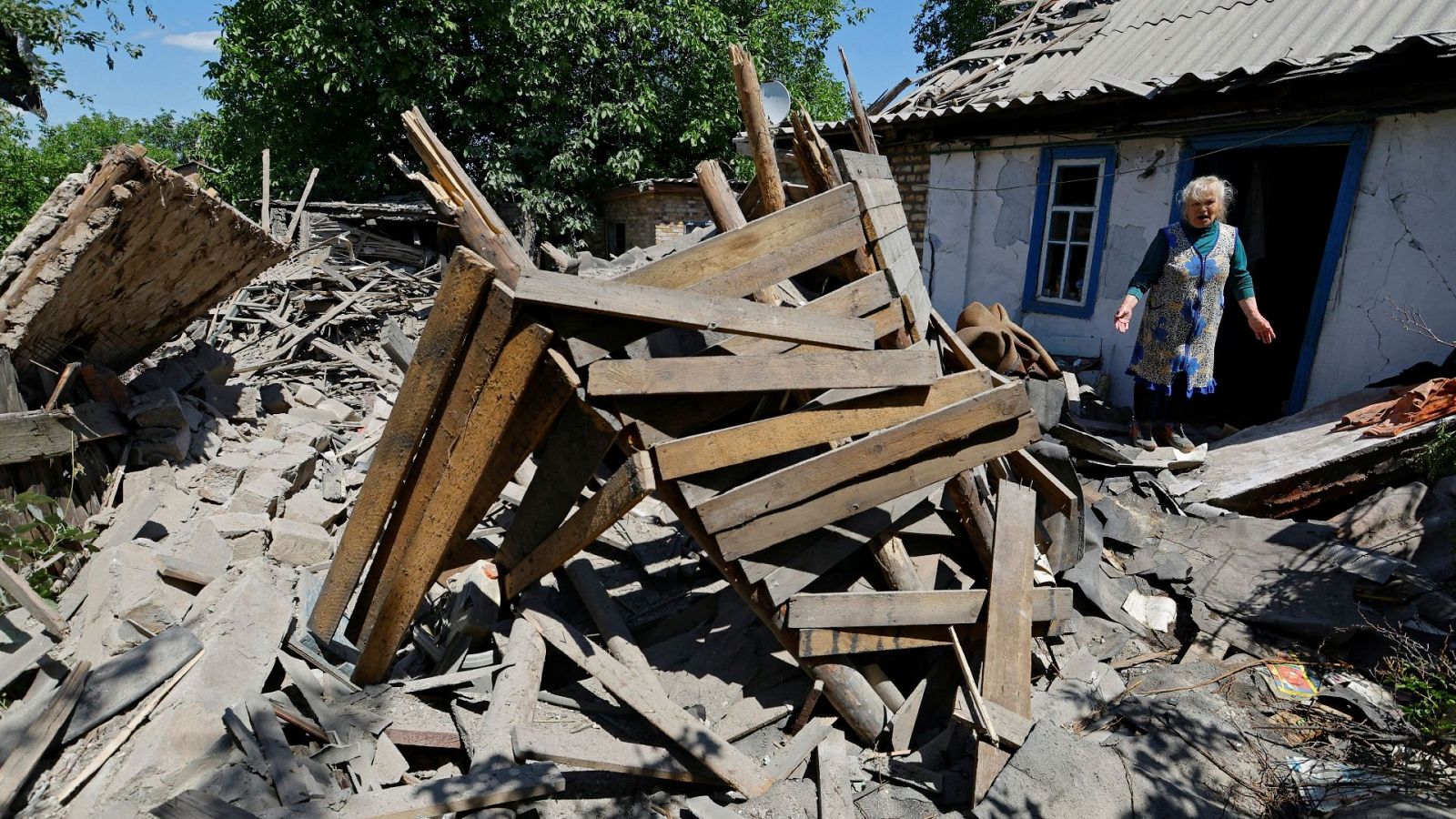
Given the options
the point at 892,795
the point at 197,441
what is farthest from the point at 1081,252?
the point at 197,441

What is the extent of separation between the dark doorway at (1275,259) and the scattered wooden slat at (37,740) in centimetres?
799

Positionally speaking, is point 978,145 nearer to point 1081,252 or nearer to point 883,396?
point 1081,252

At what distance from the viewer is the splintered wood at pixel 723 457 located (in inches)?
99.3

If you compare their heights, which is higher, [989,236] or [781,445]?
[989,236]

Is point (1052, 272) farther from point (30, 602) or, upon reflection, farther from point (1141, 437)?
point (30, 602)

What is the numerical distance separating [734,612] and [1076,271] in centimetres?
587

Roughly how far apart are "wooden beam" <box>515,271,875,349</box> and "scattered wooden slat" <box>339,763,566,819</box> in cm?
159

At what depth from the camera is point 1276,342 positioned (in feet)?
25.0

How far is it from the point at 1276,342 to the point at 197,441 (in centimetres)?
983

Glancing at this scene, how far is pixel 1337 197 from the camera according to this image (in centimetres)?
588

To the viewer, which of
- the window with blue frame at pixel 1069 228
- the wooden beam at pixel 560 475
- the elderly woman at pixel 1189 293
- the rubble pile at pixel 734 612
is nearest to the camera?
the rubble pile at pixel 734 612

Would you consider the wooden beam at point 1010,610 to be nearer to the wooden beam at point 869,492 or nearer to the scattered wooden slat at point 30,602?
the wooden beam at point 869,492

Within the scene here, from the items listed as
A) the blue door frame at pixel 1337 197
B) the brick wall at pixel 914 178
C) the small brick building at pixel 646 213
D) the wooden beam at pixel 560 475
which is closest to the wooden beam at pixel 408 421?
the wooden beam at pixel 560 475

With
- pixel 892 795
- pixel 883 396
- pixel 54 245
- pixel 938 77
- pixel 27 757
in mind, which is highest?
pixel 938 77
